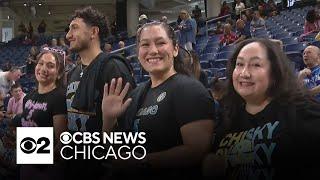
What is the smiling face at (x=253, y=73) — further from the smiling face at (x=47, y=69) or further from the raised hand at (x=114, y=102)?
the smiling face at (x=47, y=69)

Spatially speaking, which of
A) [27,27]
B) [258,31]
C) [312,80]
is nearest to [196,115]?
[312,80]

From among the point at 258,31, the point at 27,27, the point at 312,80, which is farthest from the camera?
the point at 27,27

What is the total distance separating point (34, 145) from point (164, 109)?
0.26 metres

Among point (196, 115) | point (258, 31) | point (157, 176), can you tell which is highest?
point (258, 31)

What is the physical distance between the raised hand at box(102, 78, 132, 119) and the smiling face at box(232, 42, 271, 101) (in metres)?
0.21

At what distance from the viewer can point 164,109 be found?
727 mm

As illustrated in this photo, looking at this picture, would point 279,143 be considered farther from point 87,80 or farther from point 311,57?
point 311,57

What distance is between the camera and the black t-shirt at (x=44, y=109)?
0.86 m

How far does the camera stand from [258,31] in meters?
3.38

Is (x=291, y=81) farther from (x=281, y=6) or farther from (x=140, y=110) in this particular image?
(x=281, y=6)

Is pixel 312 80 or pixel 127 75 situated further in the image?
pixel 312 80

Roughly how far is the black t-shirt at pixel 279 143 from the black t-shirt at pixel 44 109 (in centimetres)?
38

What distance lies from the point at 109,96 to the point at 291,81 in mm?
316

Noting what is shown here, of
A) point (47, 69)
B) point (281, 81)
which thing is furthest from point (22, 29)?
point (281, 81)
